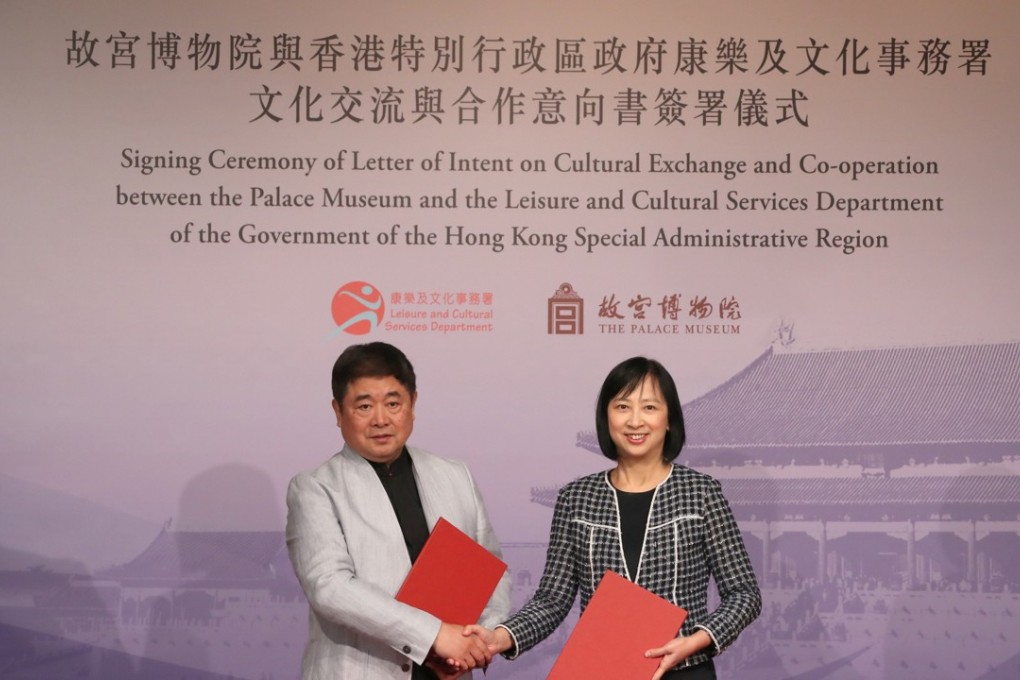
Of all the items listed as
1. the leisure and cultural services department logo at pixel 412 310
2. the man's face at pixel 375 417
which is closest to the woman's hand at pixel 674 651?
the man's face at pixel 375 417

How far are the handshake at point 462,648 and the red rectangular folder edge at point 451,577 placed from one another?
0.15 feet

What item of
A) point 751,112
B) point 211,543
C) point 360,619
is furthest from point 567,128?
point 360,619

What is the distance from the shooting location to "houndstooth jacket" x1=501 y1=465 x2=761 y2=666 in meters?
2.40

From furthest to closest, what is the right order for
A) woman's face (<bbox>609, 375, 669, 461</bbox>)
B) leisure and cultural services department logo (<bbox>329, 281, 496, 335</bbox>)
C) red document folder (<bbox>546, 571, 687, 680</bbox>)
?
leisure and cultural services department logo (<bbox>329, 281, 496, 335</bbox>) < woman's face (<bbox>609, 375, 669, 461</bbox>) < red document folder (<bbox>546, 571, 687, 680</bbox>)

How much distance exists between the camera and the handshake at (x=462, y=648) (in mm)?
2396

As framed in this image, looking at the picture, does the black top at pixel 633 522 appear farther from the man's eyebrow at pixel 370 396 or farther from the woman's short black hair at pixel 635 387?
the man's eyebrow at pixel 370 396

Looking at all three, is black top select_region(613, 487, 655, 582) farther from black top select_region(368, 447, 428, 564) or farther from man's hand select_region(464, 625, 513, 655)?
black top select_region(368, 447, 428, 564)

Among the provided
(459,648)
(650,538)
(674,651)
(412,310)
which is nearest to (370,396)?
(459,648)

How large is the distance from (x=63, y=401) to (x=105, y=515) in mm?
438

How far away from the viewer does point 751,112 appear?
4.18m

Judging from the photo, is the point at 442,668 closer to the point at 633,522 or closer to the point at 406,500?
the point at 406,500

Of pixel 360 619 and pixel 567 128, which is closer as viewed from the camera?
pixel 360 619

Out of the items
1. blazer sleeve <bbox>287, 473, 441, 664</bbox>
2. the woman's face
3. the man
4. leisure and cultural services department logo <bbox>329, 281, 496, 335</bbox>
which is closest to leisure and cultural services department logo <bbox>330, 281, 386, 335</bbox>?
leisure and cultural services department logo <bbox>329, 281, 496, 335</bbox>

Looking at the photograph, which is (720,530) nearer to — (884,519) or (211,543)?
(884,519)
